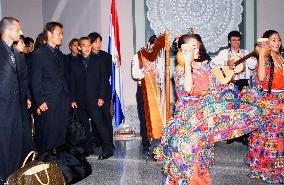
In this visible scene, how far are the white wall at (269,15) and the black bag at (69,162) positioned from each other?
386cm

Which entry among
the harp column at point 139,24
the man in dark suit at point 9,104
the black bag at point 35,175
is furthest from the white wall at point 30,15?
the black bag at point 35,175

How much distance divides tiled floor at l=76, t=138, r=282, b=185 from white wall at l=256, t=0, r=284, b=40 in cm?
221

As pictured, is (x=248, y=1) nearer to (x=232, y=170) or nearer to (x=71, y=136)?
(x=232, y=170)

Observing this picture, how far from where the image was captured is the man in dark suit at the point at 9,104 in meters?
3.67

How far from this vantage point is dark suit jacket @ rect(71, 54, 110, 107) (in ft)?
16.8

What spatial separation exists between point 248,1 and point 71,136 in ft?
12.5

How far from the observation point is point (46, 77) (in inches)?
173

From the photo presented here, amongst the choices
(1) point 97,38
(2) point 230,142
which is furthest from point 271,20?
(1) point 97,38

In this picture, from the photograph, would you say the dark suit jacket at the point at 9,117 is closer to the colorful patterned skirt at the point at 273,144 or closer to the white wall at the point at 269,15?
the colorful patterned skirt at the point at 273,144

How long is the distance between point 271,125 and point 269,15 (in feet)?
10.8

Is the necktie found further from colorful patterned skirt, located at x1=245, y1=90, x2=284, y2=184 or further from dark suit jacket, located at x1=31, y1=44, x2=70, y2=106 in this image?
colorful patterned skirt, located at x1=245, y1=90, x2=284, y2=184

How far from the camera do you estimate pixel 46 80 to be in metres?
4.39

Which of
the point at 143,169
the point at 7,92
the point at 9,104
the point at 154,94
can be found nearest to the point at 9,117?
the point at 9,104

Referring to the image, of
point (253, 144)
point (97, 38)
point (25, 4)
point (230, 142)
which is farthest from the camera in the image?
point (25, 4)
